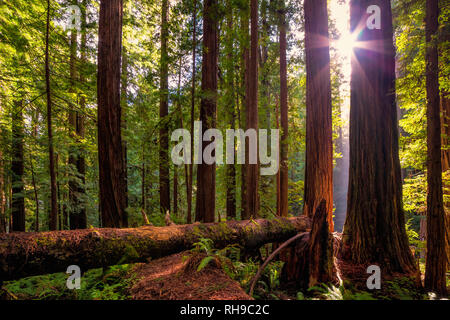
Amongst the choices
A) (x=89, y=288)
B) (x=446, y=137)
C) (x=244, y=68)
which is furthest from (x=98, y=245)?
(x=244, y=68)

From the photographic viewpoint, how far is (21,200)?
1070 centimetres

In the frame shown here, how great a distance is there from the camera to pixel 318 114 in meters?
4.90

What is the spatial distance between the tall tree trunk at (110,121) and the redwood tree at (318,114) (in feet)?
15.2

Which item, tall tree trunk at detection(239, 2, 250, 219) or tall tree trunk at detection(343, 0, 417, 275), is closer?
tall tree trunk at detection(343, 0, 417, 275)

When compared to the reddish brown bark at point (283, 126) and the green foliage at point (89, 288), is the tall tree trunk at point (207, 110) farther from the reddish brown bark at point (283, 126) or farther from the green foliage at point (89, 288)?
the reddish brown bark at point (283, 126)

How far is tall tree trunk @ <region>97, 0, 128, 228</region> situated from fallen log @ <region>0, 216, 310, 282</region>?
1.86 metres

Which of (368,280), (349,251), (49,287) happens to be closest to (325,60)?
→ (349,251)

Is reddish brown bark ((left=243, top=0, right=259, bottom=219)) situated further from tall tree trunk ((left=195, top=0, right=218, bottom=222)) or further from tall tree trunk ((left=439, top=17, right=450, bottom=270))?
tall tree trunk ((left=439, top=17, right=450, bottom=270))

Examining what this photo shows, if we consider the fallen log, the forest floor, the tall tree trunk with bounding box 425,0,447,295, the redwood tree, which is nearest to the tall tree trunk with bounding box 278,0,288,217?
the redwood tree

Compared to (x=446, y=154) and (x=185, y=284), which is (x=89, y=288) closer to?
(x=185, y=284)

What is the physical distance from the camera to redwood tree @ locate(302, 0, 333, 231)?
188 inches

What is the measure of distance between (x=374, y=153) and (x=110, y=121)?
5.81 meters

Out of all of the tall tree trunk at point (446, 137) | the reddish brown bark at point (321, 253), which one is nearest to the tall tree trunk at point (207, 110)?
the reddish brown bark at point (321, 253)
